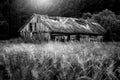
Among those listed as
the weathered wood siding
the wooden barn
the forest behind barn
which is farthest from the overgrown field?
the forest behind barn

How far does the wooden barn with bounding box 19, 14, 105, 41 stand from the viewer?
18714mm

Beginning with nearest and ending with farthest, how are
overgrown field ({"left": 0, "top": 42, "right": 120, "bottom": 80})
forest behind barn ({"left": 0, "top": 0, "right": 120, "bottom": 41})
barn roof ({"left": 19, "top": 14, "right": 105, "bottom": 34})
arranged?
overgrown field ({"left": 0, "top": 42, "right": 120, "bottom": 80})
barn roof ({"left": 19, "top": 14, "right": 105, "bottom": 34})
forest behind barn ({"left": 0, "top": 0, "right": 120, "bottom": 41})

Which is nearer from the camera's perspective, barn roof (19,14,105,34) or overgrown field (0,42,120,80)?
overgrown field (0,42,120,80)

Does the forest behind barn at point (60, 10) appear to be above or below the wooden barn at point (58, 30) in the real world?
above

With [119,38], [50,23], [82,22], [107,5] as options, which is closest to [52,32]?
[50,23]

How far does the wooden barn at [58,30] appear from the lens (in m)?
18.7

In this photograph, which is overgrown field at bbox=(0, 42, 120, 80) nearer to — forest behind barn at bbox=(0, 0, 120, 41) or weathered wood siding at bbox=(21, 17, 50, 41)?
weathered wood siding at bbox=(21, 17, 50, 41)

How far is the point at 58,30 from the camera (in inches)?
717

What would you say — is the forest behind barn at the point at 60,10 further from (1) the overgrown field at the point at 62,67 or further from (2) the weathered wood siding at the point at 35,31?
(1) the overgrown field at the point at 62,67

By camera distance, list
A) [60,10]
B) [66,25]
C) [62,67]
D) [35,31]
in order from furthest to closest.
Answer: [60,10] < [35,31] < [66,25] < [62,67]

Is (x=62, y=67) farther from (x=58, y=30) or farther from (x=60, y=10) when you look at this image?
(x=60, y=10)

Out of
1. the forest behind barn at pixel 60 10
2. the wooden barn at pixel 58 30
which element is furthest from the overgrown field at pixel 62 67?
the forest behind barn at pixel 60 10

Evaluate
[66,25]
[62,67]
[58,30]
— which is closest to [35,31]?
[58,30]

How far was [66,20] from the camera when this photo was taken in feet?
69.9
